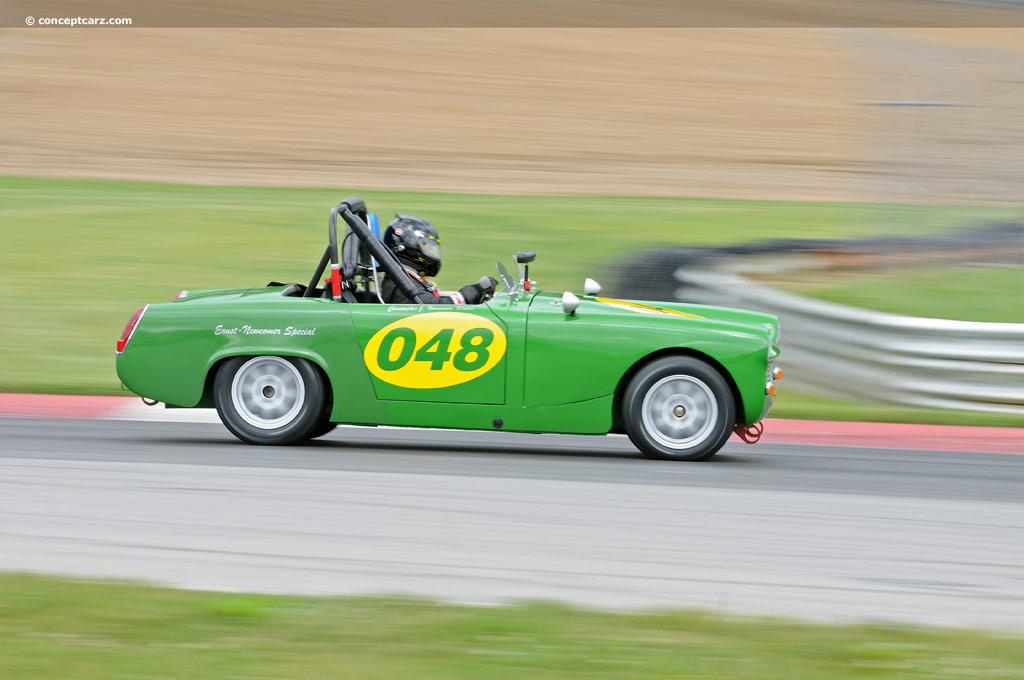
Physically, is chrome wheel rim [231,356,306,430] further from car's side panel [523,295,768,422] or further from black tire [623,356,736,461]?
black tire [623,356,736,461]

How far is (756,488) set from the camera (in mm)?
6914

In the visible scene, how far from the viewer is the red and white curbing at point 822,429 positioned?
9.14 metres

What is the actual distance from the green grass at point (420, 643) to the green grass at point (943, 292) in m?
7.72

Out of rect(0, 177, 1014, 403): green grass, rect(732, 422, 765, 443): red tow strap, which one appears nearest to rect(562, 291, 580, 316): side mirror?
rect(732, 422, 765, 443): red tow strap

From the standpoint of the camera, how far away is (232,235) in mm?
16641

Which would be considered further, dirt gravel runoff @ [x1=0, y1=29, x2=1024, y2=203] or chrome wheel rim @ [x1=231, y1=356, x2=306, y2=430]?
dirt gravel runoff @ [x1=0, y1=29, x2=1024, y2=203]

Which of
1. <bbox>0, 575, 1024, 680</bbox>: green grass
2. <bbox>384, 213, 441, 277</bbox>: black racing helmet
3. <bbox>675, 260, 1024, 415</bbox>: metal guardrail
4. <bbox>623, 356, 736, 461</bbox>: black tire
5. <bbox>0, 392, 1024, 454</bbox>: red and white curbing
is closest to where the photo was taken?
<bbox>0, 575, 1024, 680</bbox>: green grass

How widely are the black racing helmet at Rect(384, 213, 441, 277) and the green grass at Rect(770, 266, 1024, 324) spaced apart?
5044mm

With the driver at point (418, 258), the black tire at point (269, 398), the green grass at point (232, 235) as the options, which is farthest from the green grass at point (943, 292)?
the black tire at point (269, 398)

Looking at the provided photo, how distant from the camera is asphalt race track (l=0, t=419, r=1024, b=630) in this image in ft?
16.0

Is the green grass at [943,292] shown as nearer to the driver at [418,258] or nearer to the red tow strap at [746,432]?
the red tow strap at [746,432]

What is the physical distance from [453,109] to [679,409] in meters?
16.7

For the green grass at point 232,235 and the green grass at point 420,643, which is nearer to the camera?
the green grass at point 420,643

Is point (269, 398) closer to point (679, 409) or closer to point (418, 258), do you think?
point (418, 258)
